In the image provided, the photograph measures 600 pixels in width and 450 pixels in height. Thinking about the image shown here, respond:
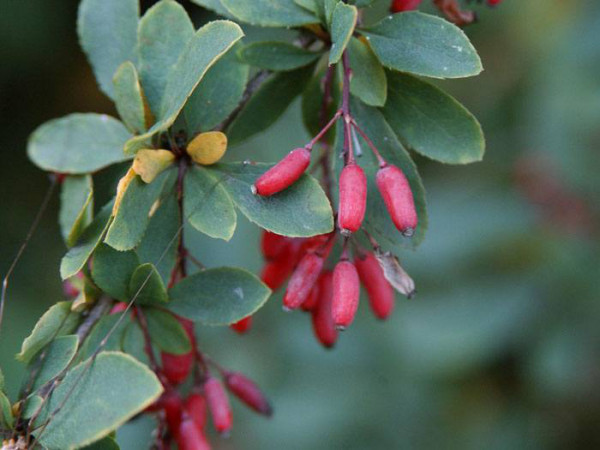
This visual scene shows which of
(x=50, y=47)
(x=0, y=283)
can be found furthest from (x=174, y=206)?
(x=50, y=47)

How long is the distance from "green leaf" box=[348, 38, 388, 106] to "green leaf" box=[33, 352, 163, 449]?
1.85 feet

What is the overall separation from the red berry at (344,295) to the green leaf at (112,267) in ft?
1.06

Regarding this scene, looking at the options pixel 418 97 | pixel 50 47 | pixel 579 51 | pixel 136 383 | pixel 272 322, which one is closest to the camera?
pixel 136 383

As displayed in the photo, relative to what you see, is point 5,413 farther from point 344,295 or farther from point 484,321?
point 484,321

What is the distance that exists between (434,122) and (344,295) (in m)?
0.34

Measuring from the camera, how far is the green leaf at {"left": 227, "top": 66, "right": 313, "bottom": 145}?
142 centimetres

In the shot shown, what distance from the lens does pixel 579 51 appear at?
3.30m

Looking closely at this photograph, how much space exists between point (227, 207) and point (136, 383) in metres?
0.33

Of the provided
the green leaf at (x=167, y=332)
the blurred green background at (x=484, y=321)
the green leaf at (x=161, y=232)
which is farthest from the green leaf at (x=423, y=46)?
the blurred green background at (x=484, y=321)

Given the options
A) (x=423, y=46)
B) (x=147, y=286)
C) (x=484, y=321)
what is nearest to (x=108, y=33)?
(x=147, y=286)

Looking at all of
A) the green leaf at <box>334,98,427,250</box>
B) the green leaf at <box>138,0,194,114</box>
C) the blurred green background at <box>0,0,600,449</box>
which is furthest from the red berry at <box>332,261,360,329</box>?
the blurred green background at <box>0,0,600,449</box>

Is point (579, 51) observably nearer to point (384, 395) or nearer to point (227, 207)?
point (384, 395)

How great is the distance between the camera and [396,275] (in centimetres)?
128

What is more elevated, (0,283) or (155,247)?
(155,247)
